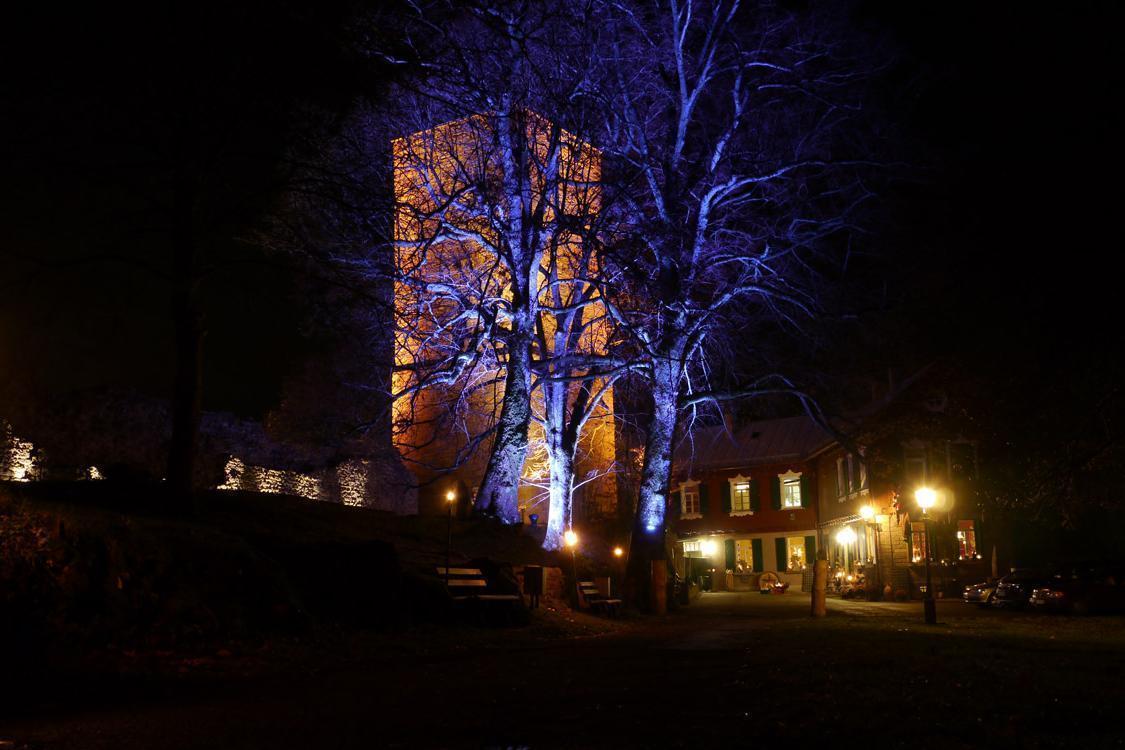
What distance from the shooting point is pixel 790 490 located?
168 ft

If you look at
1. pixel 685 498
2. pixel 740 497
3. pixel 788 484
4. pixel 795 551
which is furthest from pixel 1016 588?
pixel 685 498

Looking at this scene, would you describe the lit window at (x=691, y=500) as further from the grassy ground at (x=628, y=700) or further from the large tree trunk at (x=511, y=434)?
→ the grassy ground at (x=628, y=700)

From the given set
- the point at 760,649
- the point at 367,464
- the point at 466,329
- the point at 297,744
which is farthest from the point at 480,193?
the point at 297,744

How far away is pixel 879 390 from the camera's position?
42094 millimetres

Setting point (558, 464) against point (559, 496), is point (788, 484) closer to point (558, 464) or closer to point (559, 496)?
point (558, 464)

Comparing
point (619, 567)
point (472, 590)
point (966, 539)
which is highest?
point (966, 539)

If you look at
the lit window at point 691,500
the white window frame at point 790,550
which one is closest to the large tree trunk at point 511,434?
the white window frame at point 790,550

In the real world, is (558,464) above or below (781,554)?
above

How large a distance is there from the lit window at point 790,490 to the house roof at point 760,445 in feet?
3.03

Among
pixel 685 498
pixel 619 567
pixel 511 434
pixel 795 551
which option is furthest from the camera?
pixel 685 498

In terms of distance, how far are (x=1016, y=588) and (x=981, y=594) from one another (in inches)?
84.8

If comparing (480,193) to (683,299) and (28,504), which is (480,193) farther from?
(28,504)

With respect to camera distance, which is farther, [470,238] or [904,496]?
[904,496]

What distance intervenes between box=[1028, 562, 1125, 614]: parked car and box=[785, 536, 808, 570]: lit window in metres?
25.0
